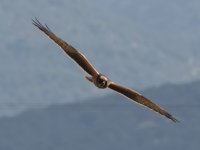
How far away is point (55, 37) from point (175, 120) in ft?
2.43

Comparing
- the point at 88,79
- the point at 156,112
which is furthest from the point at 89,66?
the point at 156,112

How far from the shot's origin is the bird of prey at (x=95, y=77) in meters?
5.45

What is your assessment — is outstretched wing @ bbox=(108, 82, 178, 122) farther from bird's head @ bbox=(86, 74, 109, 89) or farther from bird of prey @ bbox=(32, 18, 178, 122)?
bird's head @ bbox=(86, 74, 109, 89)

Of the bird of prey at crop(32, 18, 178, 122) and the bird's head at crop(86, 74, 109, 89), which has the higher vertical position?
the bird of prey at crop(32, 18, 178, 122)

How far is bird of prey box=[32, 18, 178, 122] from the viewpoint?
17.9ft

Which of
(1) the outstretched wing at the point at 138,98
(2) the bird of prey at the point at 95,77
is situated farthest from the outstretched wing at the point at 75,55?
(1) the outstretched wing at the point at 138,98

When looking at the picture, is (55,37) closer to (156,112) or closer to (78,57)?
(78,57)

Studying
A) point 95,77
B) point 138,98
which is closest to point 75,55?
point 95,77

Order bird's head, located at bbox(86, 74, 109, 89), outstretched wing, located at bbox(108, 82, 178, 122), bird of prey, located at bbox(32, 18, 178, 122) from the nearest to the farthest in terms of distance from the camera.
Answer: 1. bird's head, located at bbox(86, 74, 109, 89)
2. bird of prey, located at bbox(32, 18, 178, 122)
3. outstretched wing, located at bbox(108, 82, 178, 122)

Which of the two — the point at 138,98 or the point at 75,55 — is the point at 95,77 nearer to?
the point at 75,55

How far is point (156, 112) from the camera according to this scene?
5656 mm

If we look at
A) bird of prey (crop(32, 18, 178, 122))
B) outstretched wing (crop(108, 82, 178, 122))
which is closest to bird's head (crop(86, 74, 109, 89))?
bird of prey (crop(32, 18, 178, 122))

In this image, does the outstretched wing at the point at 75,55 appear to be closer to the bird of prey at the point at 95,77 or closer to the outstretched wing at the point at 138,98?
the bird of prey at the point at 95,77

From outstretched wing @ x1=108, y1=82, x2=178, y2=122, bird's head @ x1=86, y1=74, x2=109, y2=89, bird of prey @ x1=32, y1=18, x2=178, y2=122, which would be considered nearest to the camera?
bird's head @ x1=86, y1=74, x2=109, y2=89
